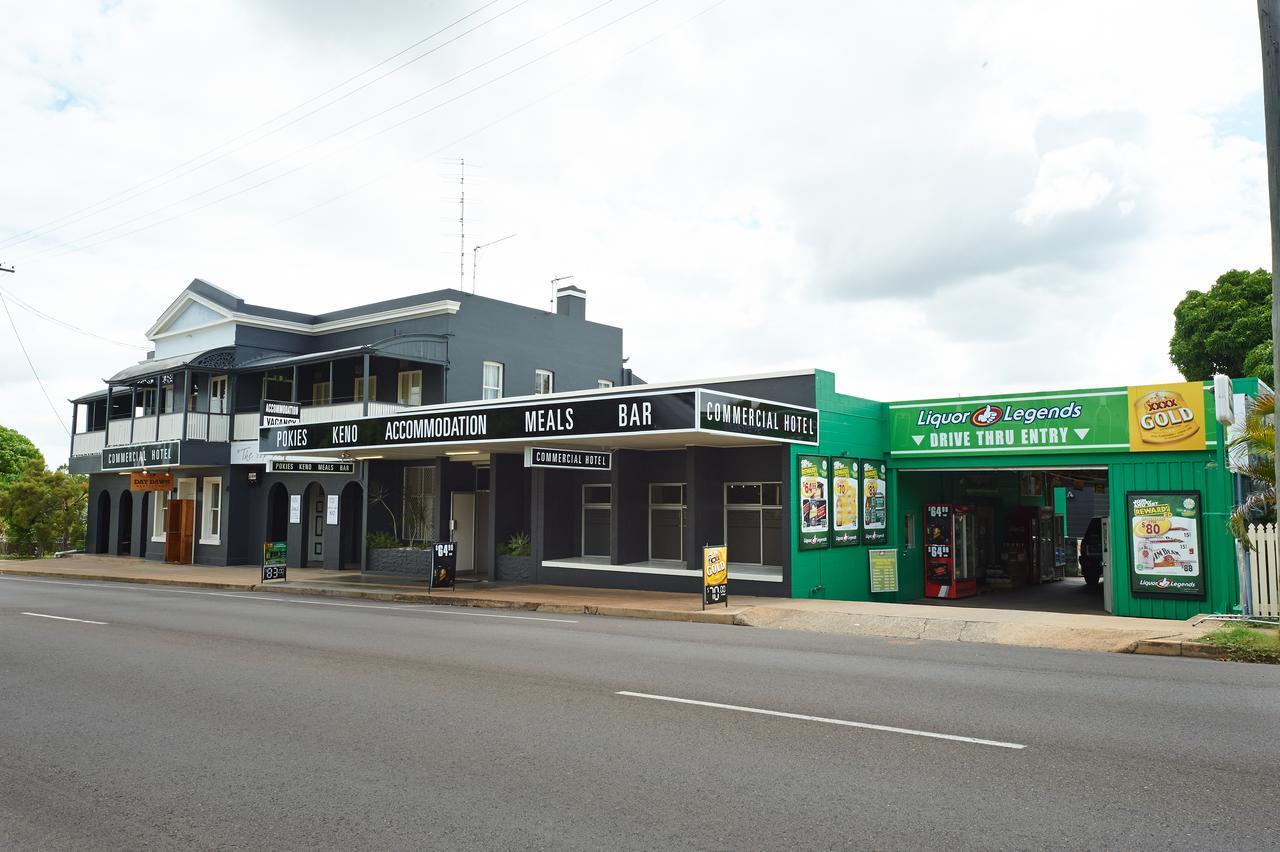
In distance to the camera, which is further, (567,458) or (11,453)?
(11,453)

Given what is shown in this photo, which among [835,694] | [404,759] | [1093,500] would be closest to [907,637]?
[835,694]

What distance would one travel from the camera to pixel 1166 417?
17.3 m

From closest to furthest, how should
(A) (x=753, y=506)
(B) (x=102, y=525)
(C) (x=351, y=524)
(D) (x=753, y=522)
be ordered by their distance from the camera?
(A) (x=753, y=506)
(D) (x=753, y=522)
(C) (x=351, y=524)
(B) (x=102, y=525)

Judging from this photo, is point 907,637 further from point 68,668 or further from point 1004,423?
point 68,668

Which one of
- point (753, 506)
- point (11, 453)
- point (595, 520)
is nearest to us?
point (753, 506)

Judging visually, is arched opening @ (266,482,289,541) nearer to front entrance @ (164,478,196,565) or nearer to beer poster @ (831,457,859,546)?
front entrance @ (164,478,196,565)

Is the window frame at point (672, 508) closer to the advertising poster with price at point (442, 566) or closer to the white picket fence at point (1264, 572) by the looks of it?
the advertising poster with price at point (442, 566)

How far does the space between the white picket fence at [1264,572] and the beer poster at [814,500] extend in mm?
7473

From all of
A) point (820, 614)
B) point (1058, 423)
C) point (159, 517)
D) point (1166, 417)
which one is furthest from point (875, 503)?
point (159, 517)

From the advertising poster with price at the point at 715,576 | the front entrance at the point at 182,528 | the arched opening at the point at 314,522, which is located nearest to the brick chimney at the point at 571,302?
the arched opening at the point at 314,522

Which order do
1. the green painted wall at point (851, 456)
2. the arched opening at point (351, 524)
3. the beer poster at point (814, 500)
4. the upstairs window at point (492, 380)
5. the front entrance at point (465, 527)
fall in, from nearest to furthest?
1. the green painted wall at point (851, 456)
2. the beer poster at point (814, 500)
3. the front entrance at point (465, 527)
4. the arched opening at point (351, 524)
5. the upstairs window at point (492, 380)

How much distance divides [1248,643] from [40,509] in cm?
4129

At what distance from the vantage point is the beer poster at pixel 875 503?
20734 millimetres

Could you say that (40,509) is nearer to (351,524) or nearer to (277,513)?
(277,513)
